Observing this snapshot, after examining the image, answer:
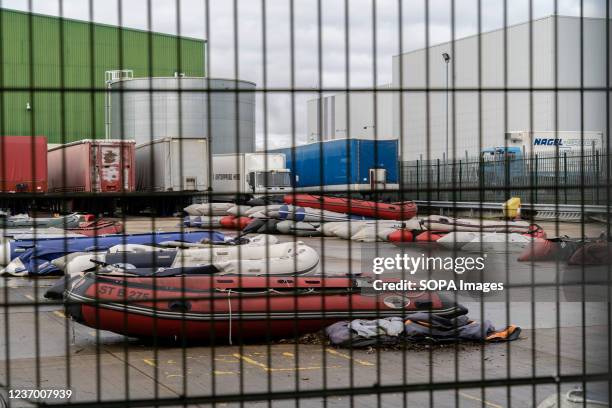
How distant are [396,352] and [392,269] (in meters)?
5.85

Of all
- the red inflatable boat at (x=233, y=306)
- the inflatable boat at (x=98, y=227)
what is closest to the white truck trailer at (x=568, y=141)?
the red inflatable boat at (x=233, y=306)

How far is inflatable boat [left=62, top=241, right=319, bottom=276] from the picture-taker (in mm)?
13156

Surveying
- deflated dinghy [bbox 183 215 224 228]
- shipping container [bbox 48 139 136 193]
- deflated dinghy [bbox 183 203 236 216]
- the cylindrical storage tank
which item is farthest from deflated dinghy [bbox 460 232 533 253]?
the cylindrical storage tank

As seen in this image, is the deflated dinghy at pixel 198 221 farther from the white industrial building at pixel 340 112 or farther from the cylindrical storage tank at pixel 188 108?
the white industrial building at pixel 340 112

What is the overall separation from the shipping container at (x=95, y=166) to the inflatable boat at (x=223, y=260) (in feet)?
7.81

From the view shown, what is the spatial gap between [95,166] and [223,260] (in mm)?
8355

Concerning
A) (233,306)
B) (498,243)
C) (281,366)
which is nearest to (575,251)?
(281,366)

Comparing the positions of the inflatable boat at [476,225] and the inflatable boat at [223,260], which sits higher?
the inflatable boat at [476,225]

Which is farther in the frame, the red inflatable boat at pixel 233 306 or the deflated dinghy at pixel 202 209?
the red inflatable boat at pixel 233 306

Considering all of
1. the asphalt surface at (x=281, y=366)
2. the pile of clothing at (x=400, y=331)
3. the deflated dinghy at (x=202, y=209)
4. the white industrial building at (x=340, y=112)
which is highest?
the white industrial building at (x=340, y=112)

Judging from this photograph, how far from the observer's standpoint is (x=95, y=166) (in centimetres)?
707

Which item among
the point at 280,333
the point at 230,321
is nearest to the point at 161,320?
the point at 230,321

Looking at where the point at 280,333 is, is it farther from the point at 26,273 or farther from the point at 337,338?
the point at 26,273

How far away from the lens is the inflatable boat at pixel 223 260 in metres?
13.2
